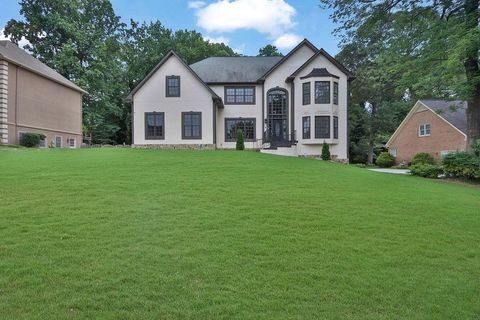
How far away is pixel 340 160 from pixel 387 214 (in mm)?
20624

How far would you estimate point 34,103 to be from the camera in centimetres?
2823

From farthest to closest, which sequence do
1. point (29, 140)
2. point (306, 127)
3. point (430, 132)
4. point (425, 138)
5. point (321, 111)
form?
point (425, 138) → point (430, 132) → point (306, 127) → point (321, 111) → point (29, 140)

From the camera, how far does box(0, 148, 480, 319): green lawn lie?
428 cm

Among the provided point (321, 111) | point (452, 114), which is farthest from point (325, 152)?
point (452, 114)

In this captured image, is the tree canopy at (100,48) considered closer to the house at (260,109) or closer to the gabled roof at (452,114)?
the house at (260,109)

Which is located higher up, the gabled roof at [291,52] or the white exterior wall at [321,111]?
the gabled roof at [291,52]

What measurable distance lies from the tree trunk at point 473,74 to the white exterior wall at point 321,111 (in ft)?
30.9

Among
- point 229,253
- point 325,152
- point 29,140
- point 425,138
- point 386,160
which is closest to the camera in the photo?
point 229,253

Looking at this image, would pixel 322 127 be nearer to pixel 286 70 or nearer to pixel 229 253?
pixel 286 70

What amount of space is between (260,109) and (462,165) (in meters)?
15.2

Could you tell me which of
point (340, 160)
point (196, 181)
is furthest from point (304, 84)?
point (196, 181)

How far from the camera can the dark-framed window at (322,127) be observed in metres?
28.2

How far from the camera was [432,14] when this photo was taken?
66.1 ft

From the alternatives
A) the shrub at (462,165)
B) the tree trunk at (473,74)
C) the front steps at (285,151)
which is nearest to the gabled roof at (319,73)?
the front steps at (285,151)
